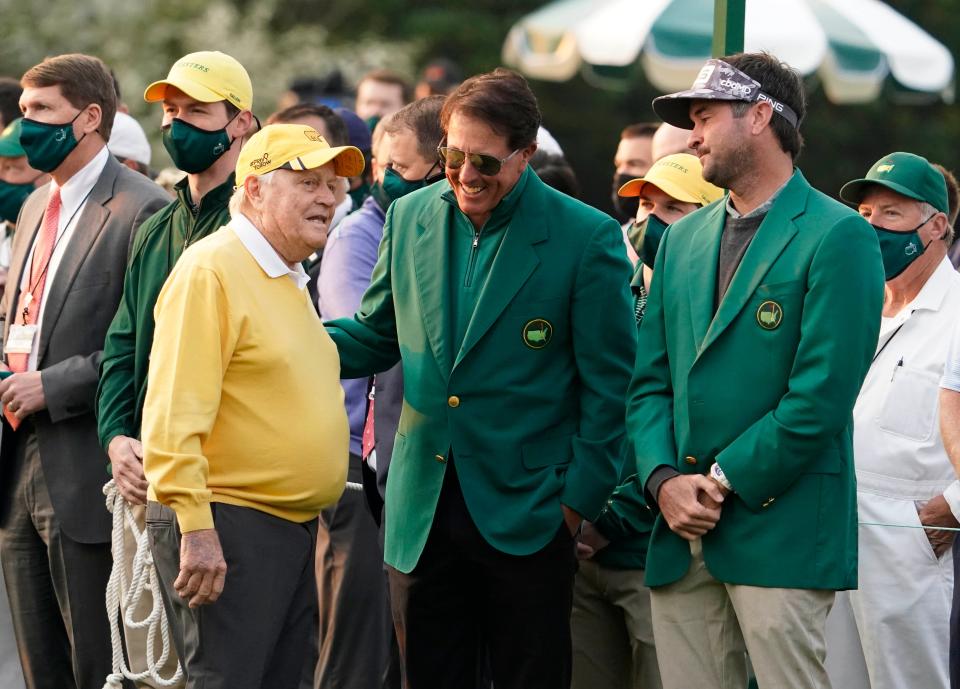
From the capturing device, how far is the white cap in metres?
8.15

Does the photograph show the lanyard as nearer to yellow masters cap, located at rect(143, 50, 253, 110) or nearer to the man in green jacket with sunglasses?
yellow masters cap, located at rect(143, 50, 253, 110)

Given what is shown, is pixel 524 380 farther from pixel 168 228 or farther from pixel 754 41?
pixel 754 41

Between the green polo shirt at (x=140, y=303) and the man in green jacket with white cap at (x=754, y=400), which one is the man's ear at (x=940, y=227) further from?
the green polo shirt at (x=140, y=303)

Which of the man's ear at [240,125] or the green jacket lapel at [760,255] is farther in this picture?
the man's ear at [240,125]

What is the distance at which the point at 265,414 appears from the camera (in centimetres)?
484

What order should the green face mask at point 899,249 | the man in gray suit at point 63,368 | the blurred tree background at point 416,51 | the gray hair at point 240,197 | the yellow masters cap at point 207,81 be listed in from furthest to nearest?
the blurred tree background at point 416,51 < the man in gray suit at point 63,368 < the yellow masters cap at point 207,81 < the green face mask at point 899,249 < the gray hair at point 240,197

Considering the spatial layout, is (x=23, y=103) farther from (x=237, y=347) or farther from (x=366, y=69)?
(x=366, y=69)

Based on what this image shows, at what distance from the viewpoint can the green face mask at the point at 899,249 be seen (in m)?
5.77

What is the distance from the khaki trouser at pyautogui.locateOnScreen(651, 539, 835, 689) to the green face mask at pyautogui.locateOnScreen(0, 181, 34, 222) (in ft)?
14.7

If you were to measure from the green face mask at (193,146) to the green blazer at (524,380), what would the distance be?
119cm

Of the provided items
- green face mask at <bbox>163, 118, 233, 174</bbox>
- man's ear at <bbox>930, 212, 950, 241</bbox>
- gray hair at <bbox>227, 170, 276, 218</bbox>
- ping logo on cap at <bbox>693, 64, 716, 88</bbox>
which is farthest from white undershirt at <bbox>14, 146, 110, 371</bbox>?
man's ear at <bbox>930, 212, 950, 241</bbox>

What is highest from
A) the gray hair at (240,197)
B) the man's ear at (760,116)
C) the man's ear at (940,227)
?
the man's ear at (760,116)

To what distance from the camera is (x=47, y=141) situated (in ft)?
20.6

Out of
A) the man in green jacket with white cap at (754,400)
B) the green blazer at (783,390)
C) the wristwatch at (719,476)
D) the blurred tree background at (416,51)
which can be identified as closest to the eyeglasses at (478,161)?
the man in green jacket with white cap at (754,400)
